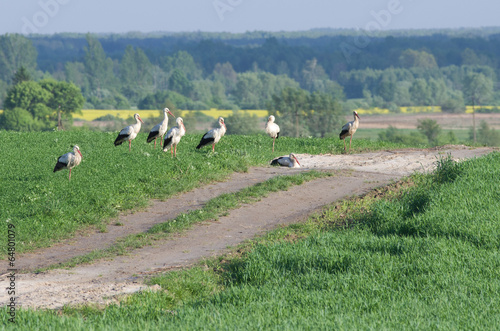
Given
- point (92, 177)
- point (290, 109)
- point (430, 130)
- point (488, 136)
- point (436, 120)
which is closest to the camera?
point (92, 177)

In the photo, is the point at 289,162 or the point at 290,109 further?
the point at 290,109

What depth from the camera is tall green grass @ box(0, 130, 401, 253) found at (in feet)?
48.2

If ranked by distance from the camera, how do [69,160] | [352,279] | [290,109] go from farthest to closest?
[290,109]
[69,160]
[352,279]

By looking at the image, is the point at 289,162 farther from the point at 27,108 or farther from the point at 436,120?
the point at 436,120

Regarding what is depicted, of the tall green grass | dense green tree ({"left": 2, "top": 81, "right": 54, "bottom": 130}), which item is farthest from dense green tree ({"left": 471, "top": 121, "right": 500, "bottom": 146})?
the tall green grass

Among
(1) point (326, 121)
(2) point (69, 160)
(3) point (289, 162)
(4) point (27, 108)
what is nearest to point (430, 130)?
(1) point (326, 121)

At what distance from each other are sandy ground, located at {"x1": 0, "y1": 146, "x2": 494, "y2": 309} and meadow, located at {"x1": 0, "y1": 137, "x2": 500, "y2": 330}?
62 centimetres

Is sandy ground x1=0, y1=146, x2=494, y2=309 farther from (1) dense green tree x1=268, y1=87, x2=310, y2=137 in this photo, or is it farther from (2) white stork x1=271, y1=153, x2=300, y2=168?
(1) dense green tree x1=268, y1=87, x2=310, y2=137

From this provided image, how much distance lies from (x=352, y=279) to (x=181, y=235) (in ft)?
16.7

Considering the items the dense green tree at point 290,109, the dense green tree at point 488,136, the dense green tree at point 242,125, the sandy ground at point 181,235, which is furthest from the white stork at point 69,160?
the dense green tree at point 488,136

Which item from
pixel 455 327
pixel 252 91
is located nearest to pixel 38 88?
pixel 252 91

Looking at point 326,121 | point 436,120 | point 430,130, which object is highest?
point 326,121

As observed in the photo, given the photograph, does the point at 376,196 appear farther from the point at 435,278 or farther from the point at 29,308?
the point at 29,308

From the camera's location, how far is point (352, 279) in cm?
1004
